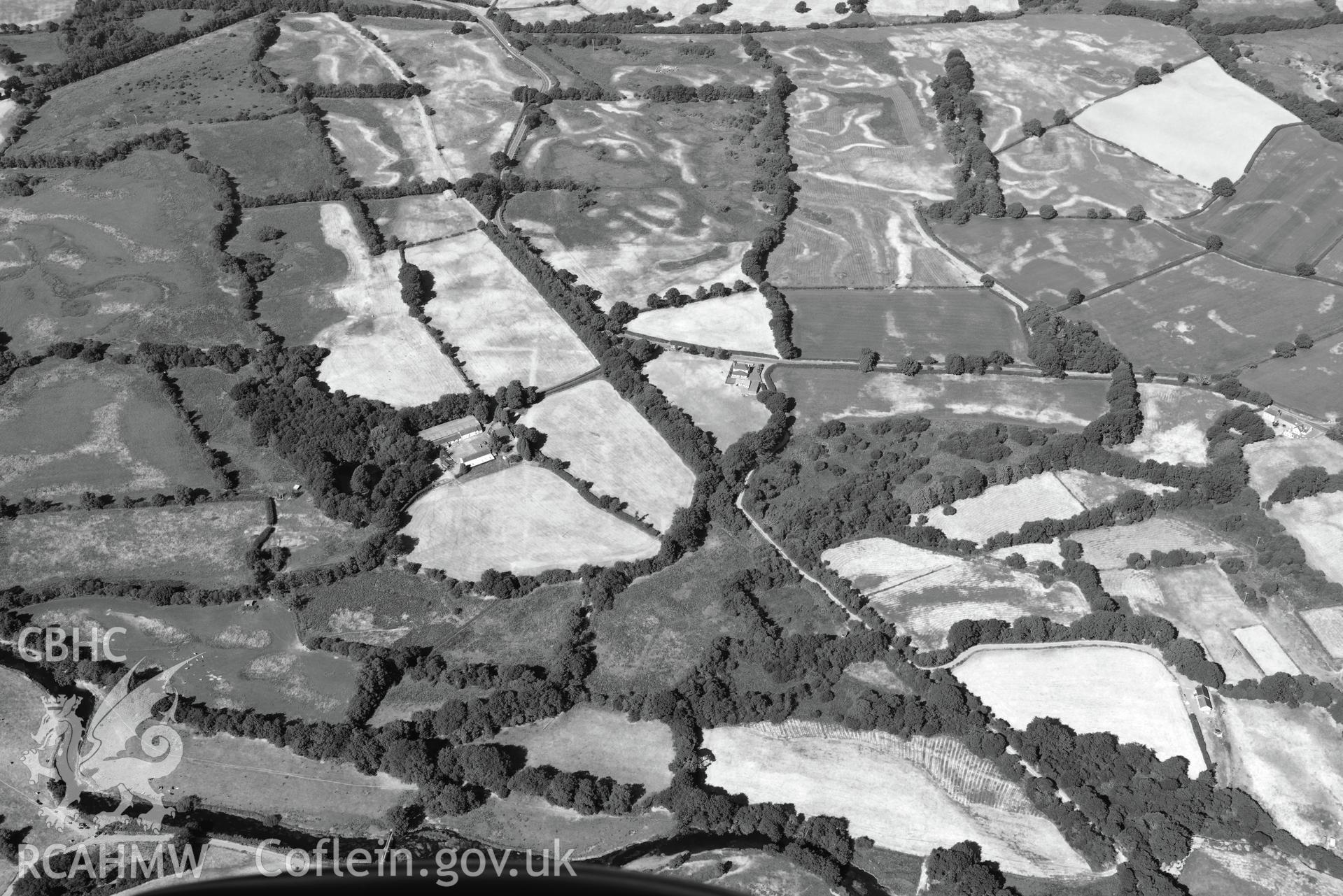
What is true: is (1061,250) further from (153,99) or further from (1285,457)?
(153,99)

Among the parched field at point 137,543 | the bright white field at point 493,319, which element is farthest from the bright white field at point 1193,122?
the parched field at point 137,543

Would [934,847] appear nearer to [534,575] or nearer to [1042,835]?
[1042,835]

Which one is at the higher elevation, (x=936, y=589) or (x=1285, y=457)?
(x=1285, y=457)

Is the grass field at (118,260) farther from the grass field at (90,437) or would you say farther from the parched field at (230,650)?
the parched field at (230,650)

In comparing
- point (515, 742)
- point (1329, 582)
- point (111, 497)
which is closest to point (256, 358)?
point (111, 497)

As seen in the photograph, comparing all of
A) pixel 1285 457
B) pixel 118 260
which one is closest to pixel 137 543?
pixel 118 260

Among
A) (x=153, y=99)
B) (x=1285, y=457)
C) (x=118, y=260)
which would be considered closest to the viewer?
(x=1285, y=457)
